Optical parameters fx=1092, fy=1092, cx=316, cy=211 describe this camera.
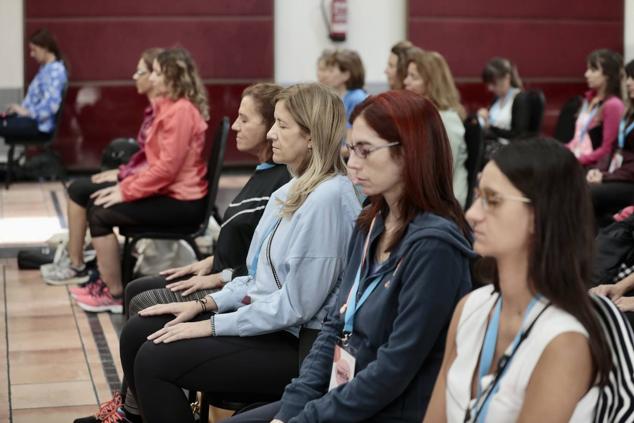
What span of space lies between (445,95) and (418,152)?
10.8ft

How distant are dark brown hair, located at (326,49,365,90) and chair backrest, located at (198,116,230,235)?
1402 millimetres

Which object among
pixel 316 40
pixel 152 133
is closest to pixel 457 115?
pixel 152 133

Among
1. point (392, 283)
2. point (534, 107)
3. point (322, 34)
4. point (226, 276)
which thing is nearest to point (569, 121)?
point (534, 107)

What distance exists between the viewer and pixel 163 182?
5055mm

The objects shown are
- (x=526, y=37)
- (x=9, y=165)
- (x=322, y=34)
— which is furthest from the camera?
(x=526, y=37)

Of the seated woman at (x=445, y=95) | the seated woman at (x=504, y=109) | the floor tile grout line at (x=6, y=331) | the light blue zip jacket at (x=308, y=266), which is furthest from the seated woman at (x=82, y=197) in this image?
the seated woman at (x=504, y=109)

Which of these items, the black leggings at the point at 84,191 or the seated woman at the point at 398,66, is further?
the seated woman at the point at 398,66

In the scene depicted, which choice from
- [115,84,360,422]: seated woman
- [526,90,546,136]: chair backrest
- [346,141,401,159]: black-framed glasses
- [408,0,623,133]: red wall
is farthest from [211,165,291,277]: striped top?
[408,0,623,133]: red wall

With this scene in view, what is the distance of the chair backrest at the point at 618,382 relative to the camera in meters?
1.70

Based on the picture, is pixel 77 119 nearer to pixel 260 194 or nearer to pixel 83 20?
pixel 83 20

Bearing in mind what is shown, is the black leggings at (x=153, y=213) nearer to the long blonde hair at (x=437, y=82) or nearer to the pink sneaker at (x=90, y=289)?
the pink sneaker at (x=90, y=289)

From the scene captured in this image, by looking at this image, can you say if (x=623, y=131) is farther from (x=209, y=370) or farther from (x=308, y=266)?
(x=209, y=370)

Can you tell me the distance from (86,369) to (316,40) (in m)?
6.00

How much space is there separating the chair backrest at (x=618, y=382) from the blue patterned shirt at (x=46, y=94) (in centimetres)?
733
